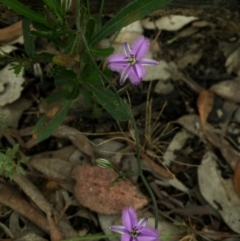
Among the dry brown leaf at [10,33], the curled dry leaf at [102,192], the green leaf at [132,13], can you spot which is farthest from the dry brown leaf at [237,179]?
the dry brown leaf at [10,33]

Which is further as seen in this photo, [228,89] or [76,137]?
[228,89]

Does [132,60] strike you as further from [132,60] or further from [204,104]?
[204,104]

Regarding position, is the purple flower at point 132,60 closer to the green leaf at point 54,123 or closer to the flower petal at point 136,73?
the flower petal at point 136,73

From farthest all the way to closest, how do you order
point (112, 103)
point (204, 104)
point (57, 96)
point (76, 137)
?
point (204, 104), point (76, 137), point (57, 96), point (112, 103)

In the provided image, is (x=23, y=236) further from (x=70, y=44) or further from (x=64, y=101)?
(x=70, y=44)

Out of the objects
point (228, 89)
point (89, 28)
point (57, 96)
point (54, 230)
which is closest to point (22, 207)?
point (54, 230)

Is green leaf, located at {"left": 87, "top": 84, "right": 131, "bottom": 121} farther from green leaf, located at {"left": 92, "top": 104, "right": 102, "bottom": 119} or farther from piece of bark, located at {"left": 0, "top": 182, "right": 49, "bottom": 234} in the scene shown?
piece of bark, located at {"left": 0, "top": 182, "right": 49, "bottom": 234}
